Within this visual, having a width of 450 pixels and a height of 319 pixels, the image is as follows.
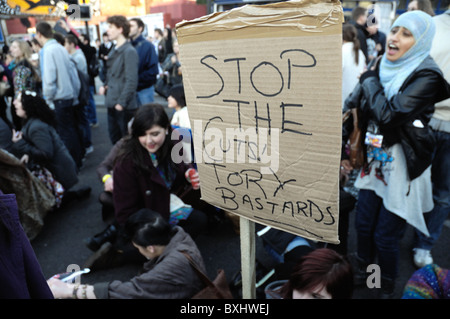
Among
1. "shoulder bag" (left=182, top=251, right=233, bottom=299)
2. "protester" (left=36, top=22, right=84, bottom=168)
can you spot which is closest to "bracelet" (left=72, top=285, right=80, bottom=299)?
"shoulder bag" (left=182, top=251, right=233, bottom=299)

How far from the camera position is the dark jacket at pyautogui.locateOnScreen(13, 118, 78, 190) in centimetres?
304

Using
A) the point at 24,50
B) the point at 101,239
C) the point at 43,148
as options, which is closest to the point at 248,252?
the point at 101,239

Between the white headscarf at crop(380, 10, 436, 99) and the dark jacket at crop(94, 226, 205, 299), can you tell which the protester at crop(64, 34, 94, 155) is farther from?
the white headscarf at crop(380, 10, 436, 99)

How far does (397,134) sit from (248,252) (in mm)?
1095

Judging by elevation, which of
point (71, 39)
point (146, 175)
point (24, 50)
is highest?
point (71, 39)

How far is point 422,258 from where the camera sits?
2424 mm

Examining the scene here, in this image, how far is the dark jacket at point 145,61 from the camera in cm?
419

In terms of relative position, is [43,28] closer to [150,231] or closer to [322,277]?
[150,231]

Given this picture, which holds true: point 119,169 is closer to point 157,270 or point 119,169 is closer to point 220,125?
point 157,270

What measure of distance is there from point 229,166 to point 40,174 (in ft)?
8.77

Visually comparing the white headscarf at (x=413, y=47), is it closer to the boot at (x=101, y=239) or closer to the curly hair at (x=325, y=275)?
the curly hair at (x=325, y=275)

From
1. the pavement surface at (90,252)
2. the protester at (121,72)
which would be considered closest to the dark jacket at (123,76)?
the protester at (121,72)
